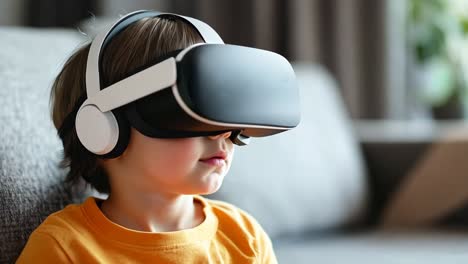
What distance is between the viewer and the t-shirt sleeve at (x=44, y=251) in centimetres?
94

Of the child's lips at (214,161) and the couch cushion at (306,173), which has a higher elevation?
the child's lips at (214,161)

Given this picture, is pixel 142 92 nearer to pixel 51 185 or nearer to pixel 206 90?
pixel 206 90

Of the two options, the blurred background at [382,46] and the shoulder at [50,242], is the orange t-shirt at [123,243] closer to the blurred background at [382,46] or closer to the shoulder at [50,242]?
the shoulder at [50,242]

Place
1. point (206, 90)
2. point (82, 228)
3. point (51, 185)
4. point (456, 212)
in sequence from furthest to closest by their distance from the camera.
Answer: point (456, 212)
point (51, 185)
point (82, 228)
point (206, 90)

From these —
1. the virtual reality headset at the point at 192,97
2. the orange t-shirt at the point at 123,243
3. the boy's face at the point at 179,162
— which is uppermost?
the virtual reality headset at the point at 192,97

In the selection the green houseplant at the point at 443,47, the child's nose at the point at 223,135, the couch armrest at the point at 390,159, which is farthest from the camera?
the green houseplant at the point at 443,47

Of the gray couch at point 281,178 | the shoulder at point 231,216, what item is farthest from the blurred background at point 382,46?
the shoulder at point 231,216

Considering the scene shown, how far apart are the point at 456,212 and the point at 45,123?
4.29 ft

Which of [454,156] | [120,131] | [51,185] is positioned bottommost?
[454,156]

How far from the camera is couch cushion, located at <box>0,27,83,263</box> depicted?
1.11 meters

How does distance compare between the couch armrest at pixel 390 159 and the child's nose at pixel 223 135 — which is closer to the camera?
the child's nose at pixel 223 135

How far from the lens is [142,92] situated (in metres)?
0.93

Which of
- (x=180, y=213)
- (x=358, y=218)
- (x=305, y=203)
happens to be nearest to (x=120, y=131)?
(x=180, y=213)

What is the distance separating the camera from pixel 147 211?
105 centimetres
